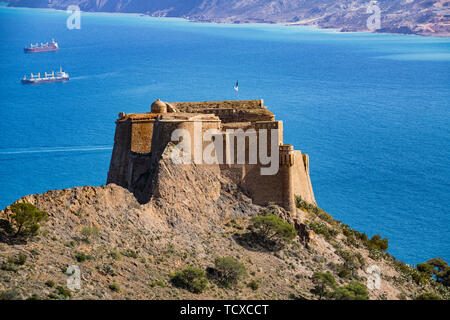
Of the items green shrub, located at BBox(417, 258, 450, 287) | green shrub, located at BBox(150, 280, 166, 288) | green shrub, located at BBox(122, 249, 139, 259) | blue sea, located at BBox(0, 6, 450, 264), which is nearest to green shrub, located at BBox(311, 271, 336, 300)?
green shrub, located at BBox(150, 280, 166, 288)

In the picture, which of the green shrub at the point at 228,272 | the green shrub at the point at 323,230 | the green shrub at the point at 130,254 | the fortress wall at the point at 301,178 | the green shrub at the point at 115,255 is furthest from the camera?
the fortress wall at the point at 301,178

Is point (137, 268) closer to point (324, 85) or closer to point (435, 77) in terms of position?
point (324, 85)

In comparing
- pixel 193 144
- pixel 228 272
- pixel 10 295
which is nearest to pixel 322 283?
pixel 228 272

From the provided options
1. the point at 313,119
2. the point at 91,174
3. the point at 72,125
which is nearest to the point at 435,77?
the point at 313,119

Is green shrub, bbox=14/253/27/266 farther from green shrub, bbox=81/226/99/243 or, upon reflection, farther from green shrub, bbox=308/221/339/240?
green shrub, bbox=308/221/339/240

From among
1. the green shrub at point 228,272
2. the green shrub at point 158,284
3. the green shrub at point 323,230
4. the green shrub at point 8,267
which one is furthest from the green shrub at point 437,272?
the green shrub at point 8,267

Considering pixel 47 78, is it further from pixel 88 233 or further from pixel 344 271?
pixel 88 233

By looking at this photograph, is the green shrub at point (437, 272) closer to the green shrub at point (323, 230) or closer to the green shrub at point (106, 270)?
the green shrub at point (323, 230)
